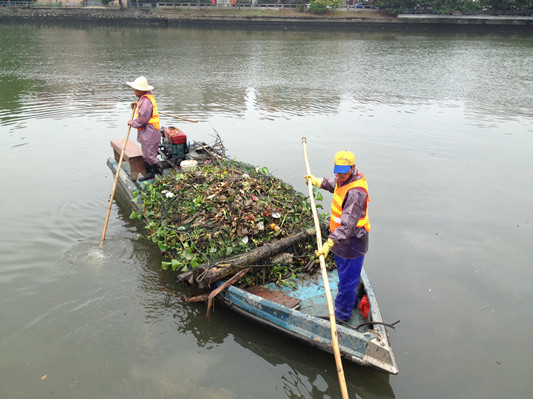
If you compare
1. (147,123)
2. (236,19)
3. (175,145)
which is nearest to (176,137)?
(175,145)

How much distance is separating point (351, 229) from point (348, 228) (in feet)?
0.13

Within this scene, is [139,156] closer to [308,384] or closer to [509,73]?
[308,384]

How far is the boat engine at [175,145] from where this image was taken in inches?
328

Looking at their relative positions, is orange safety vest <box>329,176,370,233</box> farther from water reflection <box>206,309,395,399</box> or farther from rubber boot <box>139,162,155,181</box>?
rubber boot <box>139,162,155,181</box>

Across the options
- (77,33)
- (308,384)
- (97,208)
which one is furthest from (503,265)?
(77,33)

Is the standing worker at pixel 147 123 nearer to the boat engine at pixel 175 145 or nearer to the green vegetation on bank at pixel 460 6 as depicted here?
the boat engine at pixel 175 145

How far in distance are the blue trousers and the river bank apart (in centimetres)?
4726

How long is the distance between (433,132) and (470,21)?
4048cm

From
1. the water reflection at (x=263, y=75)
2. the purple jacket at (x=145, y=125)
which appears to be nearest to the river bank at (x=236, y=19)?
the water reflection at (x=263, y=75)

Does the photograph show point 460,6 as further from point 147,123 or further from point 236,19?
point 147,123

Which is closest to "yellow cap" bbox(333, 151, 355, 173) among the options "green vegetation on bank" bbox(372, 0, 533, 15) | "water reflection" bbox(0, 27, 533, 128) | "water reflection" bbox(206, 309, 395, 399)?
"water reflection" bbox(206, 309, 395, 399)

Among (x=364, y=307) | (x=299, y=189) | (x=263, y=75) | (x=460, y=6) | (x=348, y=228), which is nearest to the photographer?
(x=348, y=228)

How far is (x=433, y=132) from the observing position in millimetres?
13203

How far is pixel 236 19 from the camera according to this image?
46781 millimetres
